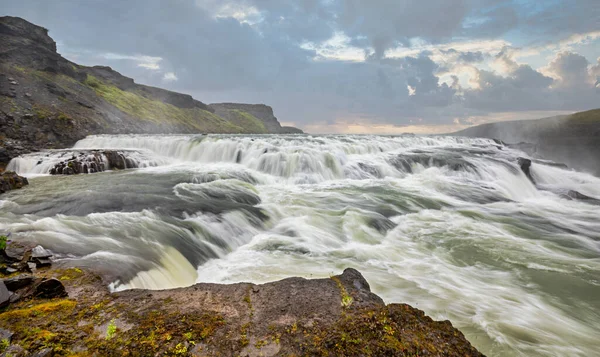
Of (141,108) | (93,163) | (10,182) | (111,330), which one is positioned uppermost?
(141,108)

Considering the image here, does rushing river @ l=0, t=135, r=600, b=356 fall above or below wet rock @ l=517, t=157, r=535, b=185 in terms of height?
below

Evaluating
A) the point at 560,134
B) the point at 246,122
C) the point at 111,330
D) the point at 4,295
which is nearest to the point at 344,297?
the point at 111,330

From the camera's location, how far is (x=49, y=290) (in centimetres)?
366

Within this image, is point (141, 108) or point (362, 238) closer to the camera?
point (362, 238)

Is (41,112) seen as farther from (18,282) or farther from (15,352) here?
(15,352)

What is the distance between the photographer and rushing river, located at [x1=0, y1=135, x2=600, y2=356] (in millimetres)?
5332

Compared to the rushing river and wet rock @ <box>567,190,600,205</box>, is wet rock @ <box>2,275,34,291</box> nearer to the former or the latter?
the rushing river

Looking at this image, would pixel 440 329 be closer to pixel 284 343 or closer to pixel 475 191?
pixel 284 343

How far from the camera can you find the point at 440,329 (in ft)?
9.96

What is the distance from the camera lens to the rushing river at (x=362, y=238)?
5.33 metres

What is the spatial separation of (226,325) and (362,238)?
674 cm

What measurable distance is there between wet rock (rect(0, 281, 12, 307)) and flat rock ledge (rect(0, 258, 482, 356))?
0.09 m

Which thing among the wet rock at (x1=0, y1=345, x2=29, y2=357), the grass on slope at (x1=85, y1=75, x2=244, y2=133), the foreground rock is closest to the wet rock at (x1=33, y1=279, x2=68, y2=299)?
the wet rock at (x1=0, y1=345, x2=29, y2=357)

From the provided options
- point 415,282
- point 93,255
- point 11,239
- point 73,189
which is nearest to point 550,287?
point 415,282
